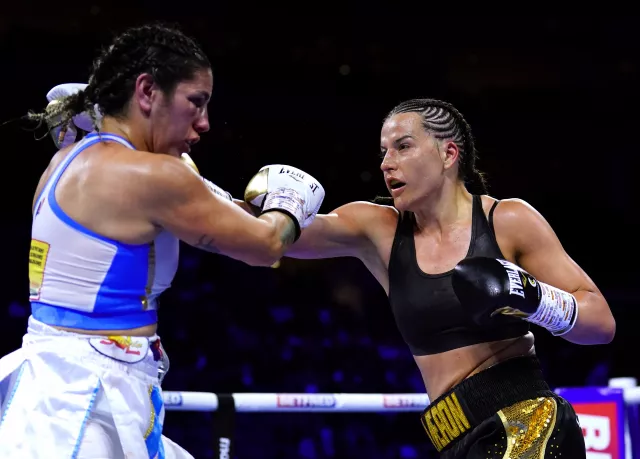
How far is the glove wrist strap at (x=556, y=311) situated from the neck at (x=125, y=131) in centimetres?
93

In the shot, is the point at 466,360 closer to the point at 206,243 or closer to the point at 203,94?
the point at 206,243

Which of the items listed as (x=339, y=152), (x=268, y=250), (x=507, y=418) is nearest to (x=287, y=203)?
(x=268, y=250)

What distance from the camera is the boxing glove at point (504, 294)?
182 centimetres

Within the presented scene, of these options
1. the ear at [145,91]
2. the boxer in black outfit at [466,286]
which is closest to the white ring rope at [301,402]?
the boxer in black outfit at [466,286]

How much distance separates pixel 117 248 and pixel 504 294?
827 mm

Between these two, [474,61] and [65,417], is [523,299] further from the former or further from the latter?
[474,61]

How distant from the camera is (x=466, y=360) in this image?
204 cm

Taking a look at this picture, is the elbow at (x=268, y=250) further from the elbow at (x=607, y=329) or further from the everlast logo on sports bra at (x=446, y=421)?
the elbow at (x=607, y=329)

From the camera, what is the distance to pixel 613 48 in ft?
22.4

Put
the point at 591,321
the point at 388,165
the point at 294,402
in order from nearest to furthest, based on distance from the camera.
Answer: the point at 591,321 < the point at 388,165 < the point at 294,402

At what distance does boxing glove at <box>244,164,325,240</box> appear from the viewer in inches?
70.4

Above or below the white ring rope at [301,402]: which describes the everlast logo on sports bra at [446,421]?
below

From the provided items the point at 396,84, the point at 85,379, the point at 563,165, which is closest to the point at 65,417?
the point at 85,379

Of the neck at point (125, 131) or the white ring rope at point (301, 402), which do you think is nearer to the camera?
the neck at point (125, 131)
